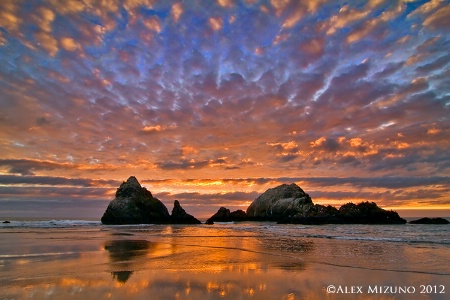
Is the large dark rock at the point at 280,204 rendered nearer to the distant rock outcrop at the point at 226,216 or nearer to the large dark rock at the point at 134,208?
the distant rock outcrop at the point at 226,216

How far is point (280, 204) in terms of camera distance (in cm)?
7319

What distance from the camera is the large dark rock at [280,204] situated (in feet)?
222

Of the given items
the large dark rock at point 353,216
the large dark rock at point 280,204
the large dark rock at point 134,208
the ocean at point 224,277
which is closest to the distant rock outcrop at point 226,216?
the large dark rock at point 280,204

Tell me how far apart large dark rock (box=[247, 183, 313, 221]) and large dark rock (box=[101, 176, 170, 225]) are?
83.2 feet

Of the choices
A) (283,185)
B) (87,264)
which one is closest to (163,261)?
(87,264)

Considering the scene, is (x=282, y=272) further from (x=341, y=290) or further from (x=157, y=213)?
(x=157, y=213)

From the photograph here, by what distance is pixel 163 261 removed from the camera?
39.2ft

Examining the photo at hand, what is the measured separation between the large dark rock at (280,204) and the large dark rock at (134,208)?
25373mm

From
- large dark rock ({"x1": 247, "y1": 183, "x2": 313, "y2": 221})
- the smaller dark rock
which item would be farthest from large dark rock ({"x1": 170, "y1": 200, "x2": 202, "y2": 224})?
large dark rock ({"x1": 247, "y1": 183, "x2": 313, "y2": 221})

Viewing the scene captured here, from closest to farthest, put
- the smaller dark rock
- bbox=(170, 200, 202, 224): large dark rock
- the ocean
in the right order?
the ocean < bbox=(170, 200, 202, 224): large dark rock < the smaller dark rock

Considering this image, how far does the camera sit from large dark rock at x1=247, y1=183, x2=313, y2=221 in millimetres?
67688

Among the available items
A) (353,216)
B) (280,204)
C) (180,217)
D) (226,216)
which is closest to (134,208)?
(180,217)

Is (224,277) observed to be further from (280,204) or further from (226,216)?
(226,216)

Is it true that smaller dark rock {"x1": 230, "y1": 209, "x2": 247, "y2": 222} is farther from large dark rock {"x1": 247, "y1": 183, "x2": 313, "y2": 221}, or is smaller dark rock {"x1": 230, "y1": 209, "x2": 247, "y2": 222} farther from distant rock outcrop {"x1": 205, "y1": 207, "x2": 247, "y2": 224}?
large dark rock {"x1": 247, "y1": 183, "x2": 313, "y2": 221}
